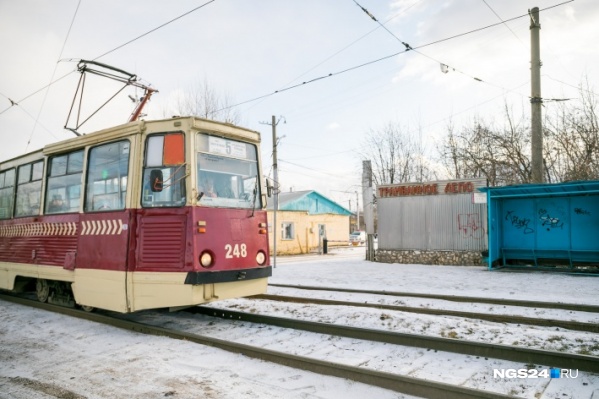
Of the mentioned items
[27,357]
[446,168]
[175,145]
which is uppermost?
[446,168]

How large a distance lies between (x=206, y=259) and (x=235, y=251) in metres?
0.58

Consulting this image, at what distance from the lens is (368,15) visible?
11242mm

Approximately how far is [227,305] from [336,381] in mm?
4990

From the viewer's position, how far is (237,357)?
16.8 ft

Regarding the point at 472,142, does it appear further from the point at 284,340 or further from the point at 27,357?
the point at 27,357

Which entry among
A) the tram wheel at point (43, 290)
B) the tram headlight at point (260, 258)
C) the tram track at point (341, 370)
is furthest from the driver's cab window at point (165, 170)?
the tram wheel at point (43, 290)

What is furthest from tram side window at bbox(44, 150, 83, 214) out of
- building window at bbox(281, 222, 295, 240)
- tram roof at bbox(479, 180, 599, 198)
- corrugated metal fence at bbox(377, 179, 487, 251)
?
building window at bbox(281, 222, 295, 240)

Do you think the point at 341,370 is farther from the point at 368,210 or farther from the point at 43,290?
the point at 368,210

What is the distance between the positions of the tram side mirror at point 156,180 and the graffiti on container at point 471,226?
51.6 ft

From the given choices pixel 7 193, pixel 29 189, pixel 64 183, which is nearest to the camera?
pixel 64 183

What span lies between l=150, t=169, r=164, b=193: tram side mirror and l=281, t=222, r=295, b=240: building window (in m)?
25.0

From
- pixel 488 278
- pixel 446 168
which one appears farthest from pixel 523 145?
pixel 488 278

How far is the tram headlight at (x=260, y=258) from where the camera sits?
6824mm

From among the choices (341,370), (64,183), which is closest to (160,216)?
(64,183)
